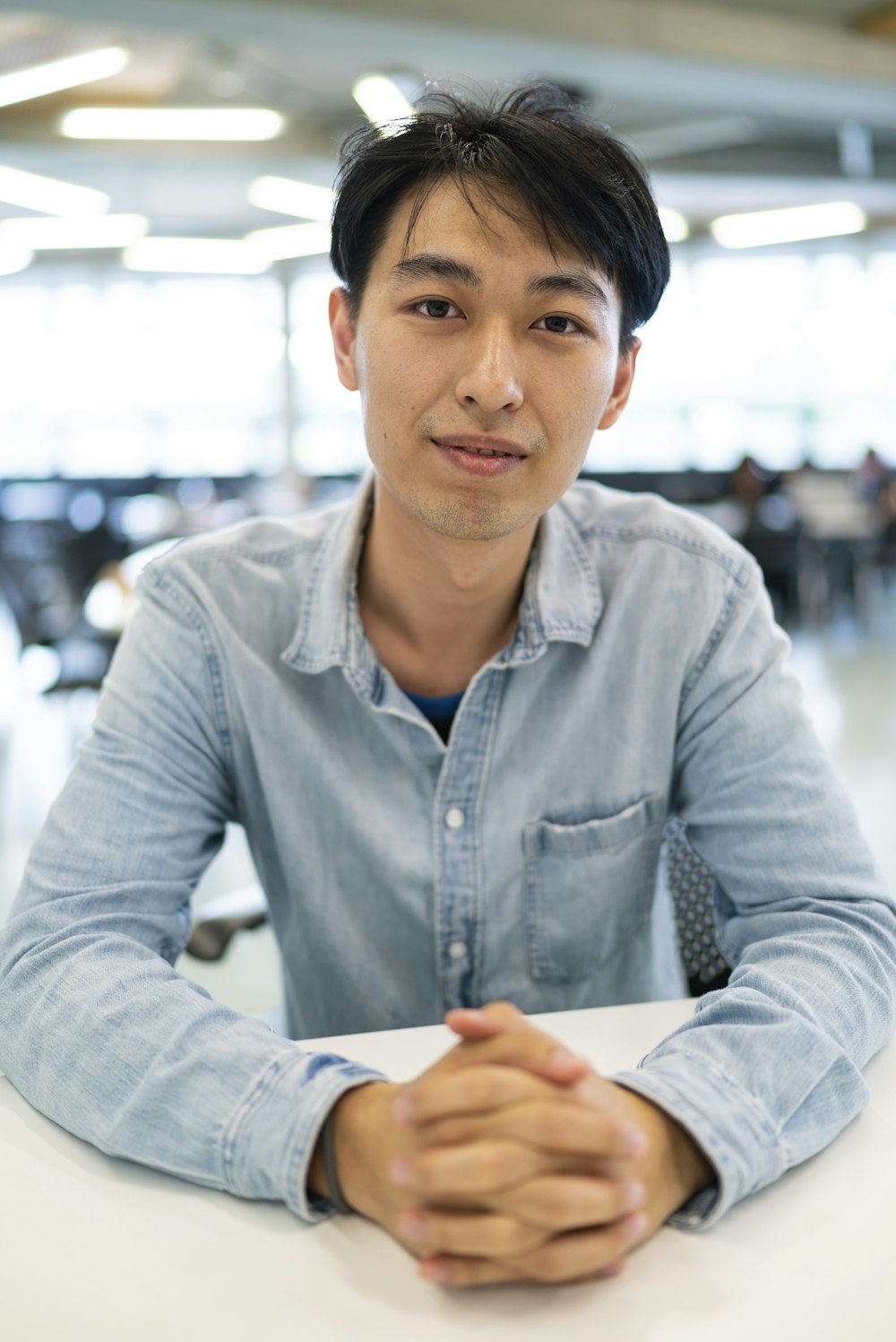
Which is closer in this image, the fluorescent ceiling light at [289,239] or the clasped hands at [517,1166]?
the clasped hands at [517,1166]

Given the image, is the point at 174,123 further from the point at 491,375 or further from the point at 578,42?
the point at 491,375

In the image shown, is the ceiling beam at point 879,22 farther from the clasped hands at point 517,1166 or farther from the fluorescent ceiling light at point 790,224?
the clasped hands at point 517,1166

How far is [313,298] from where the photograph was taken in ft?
44.4

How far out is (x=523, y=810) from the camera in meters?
1.26

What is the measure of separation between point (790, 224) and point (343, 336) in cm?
1134

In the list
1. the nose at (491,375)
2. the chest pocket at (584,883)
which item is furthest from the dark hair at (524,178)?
the chest pocket at (584,883)

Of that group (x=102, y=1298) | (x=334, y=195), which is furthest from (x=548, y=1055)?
(x=334, y=195)

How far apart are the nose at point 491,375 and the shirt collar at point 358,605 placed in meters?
0.22

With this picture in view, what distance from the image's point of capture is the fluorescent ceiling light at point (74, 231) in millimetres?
10477

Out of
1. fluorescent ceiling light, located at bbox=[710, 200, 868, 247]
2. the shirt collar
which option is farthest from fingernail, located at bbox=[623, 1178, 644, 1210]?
fluorescent ceiling light, located at bbox=[710, 200, 868, 247]

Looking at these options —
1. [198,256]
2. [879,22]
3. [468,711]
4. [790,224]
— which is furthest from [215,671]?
[198,256]

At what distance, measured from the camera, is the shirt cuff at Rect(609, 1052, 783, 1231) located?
0.77 meters

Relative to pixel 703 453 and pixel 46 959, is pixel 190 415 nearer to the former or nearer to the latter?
pixel 703 453

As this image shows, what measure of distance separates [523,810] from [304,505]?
837 cm
